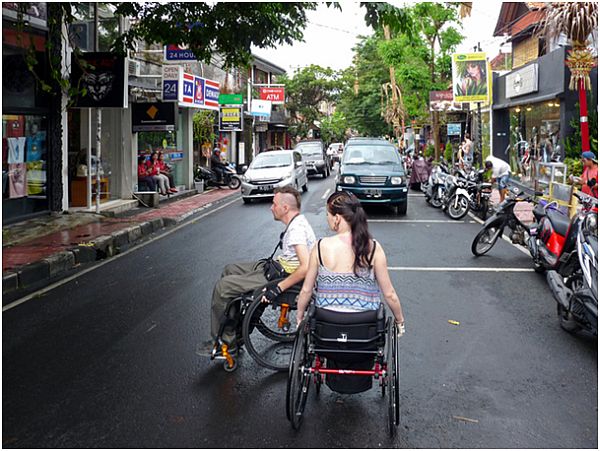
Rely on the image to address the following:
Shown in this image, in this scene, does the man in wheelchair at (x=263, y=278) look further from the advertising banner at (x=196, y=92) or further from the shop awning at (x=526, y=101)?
the shop awning at (x=526, y=101)

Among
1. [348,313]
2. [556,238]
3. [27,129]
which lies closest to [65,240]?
[27,129]

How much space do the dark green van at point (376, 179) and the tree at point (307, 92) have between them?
1559 inches

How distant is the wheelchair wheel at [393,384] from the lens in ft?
13.0

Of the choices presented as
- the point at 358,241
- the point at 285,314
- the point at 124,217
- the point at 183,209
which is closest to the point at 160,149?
the point at 183,209

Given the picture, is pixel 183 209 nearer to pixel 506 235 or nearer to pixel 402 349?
pixel 506 235

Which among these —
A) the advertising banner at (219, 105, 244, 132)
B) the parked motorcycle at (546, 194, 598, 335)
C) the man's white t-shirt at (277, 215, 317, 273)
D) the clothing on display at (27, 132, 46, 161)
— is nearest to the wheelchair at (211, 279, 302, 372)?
the man's white t-shirt at (277, 215, 317, 273)

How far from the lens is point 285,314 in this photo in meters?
5.55

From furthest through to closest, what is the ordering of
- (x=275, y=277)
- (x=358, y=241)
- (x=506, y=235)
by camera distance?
(x=506, y=235), (x=275, y=277), (x=358, y=241)

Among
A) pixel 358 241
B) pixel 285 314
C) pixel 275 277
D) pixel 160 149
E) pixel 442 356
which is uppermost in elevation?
pixel 160 149

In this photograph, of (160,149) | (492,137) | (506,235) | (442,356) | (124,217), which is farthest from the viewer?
(492,137)

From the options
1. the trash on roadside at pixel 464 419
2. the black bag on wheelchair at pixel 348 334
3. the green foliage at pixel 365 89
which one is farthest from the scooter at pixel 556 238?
the green foliage at pixel 365 89

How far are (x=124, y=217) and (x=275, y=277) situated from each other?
10206 mm

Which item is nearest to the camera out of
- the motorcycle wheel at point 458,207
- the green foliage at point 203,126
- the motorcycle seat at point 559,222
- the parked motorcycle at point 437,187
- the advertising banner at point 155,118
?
the motorcycle seat at point 559,222

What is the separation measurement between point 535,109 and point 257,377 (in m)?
20.2
